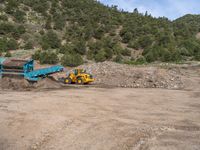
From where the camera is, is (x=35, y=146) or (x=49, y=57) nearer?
(x=35, y=146)

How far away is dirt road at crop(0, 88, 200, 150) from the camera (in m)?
10.2

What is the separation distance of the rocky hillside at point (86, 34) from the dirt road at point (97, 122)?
1845 cm

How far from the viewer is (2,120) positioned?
1266cm

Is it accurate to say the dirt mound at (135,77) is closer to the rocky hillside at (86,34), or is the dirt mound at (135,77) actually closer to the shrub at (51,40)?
the rocky hillside at (86,34)

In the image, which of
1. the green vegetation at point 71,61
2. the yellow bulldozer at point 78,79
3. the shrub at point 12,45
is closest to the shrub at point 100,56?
the green vegetation at point 71,61

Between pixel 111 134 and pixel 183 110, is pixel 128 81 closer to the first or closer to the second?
pixel 183 110

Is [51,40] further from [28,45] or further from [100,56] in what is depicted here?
[100,56]

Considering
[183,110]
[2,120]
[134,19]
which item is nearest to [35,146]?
[2,120]

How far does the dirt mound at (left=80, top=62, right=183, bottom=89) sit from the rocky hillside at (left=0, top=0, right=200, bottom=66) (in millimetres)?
7439

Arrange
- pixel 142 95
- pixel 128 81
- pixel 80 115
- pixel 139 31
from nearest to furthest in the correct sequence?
pixel 80 115
pixel 142 95
pixel 128 81
pixel 139 31

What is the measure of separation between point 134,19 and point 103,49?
21.2 metres

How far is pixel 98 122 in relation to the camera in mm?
12664

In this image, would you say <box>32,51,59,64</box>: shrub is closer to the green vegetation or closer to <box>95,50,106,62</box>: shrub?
the green vegetation

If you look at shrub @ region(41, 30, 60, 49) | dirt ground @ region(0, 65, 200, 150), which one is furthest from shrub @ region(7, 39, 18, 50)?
dirt ground @ region(0, 65, 200, 150)
